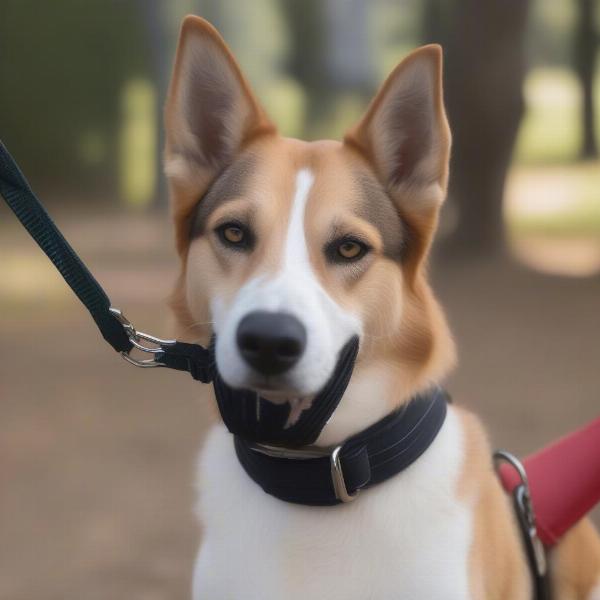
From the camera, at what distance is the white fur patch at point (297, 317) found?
180 cm

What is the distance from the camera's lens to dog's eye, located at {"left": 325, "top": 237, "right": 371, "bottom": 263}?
2055mm

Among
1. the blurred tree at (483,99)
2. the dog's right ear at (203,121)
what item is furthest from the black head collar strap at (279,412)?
the blurred tree at (483,99)

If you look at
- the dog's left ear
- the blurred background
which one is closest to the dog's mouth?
the dog's left ear

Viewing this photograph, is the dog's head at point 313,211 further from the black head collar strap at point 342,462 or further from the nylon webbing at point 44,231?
the nylon webbing at point 44,231

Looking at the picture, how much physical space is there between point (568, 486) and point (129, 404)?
439cm

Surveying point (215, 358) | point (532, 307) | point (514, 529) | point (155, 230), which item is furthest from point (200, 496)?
point (155, 230)

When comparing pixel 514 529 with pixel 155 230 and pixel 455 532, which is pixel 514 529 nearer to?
pixel 455 532

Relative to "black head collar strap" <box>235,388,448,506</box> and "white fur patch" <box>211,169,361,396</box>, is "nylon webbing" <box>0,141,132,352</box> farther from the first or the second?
"black head collar strap" <box>235,388,448,506</box>

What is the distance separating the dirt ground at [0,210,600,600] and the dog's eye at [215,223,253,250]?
1.24 feet

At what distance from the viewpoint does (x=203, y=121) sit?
2309 mm

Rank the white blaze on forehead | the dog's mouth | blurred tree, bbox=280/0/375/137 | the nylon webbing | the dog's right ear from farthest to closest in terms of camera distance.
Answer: blurred tree, bbox=280/0/375/137 < the dog's right ear < the nylon webbing < the white blaze on forehead < the dog's mouth

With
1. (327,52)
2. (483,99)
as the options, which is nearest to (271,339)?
(483,99)

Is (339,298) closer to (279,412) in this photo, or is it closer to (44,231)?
(279,412)

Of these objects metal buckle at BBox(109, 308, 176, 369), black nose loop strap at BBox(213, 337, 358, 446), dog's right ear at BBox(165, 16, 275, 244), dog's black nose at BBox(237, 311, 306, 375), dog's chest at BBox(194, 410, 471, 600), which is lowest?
dog's chest at BBox(194, 410, 471, 600)
